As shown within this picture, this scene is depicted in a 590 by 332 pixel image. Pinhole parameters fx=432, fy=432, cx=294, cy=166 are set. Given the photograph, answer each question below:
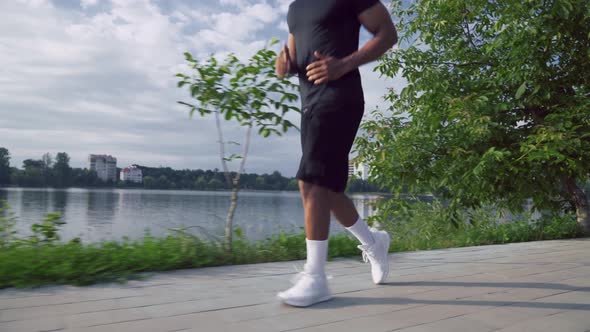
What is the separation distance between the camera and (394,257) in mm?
3068

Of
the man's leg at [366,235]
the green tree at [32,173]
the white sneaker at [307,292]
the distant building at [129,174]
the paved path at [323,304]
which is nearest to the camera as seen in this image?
the paved path at [323,304]

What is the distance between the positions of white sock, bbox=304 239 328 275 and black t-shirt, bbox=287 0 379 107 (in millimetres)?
625

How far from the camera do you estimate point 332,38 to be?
188cm

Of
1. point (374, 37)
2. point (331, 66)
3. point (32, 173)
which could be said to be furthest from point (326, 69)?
point (32, 173)

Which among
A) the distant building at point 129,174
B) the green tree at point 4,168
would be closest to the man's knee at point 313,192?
the green tree at point 4,168

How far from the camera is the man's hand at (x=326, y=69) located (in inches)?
71.2

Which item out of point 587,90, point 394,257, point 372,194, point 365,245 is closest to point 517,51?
point 587,90

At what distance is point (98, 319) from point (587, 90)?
521 centimetres

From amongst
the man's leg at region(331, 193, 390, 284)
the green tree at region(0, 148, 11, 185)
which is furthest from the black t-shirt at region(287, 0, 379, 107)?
the green tree at region(0, 148, 11, 185)

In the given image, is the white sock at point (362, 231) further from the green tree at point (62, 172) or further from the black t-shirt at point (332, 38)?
A: the green tree at point (62, 172)

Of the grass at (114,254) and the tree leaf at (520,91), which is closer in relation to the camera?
the grass at (114,254)

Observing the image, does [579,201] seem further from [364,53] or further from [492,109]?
[364,53]

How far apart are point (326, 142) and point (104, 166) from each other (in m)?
13.5

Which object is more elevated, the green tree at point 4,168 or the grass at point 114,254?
the green tree at point 4,168
